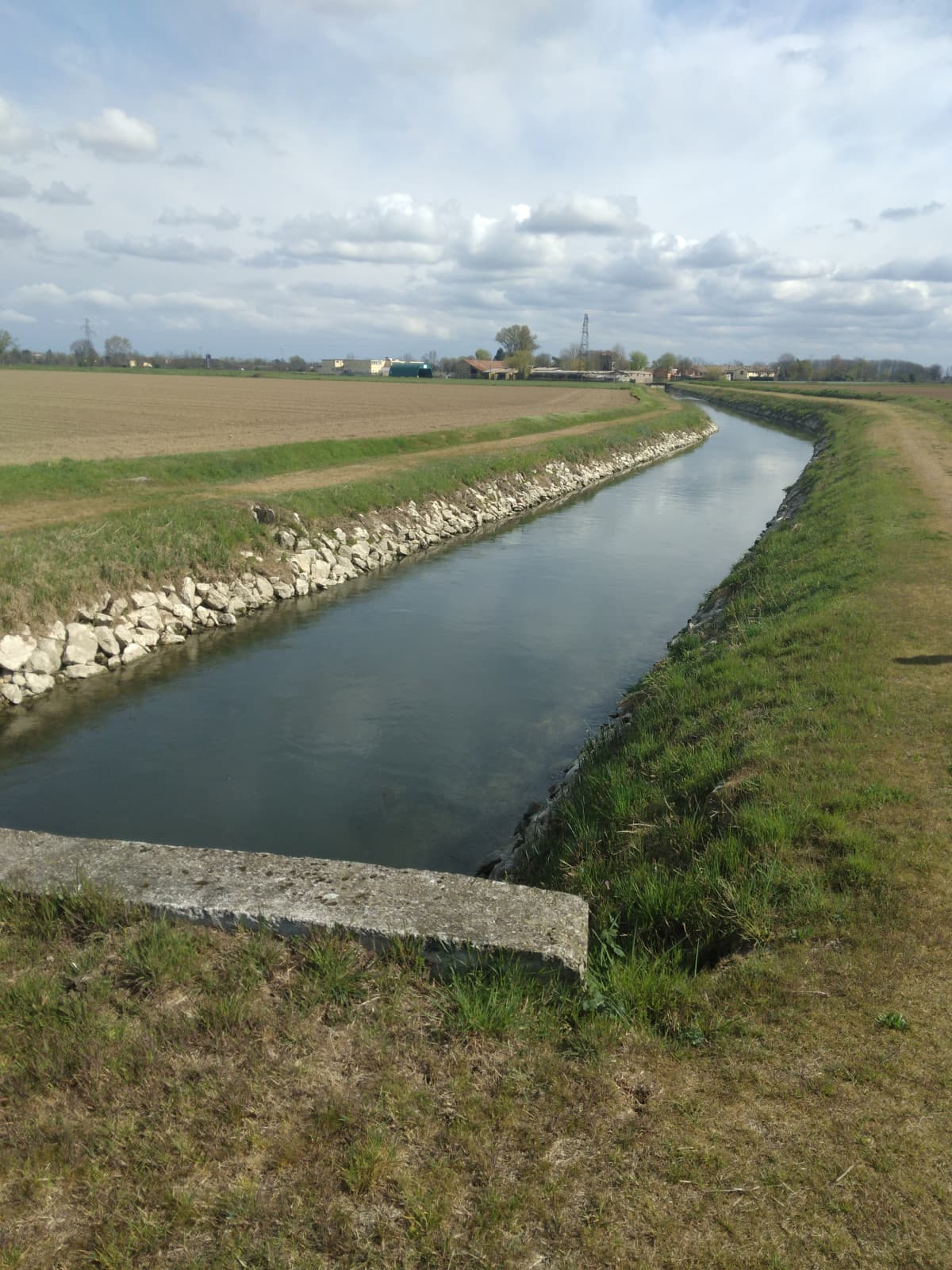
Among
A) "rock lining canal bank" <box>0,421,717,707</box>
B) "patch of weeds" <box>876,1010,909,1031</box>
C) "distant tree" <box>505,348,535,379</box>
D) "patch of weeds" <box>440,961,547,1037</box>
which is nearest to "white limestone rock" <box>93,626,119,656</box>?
"rock lining canal bank" <box>0,421,717,707</box>

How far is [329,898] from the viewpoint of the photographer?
4.95m

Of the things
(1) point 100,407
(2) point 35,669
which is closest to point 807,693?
(2) point 35,669

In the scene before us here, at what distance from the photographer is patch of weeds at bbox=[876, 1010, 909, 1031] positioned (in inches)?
165

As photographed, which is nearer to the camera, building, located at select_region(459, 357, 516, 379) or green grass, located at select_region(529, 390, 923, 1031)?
green grass, located at select_region(529, 390, 923, 1031)

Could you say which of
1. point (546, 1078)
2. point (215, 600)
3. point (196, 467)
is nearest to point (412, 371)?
point (196, 467)

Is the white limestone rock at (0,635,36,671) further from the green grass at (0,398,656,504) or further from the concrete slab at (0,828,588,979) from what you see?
the green grass at (0,398,656,504)

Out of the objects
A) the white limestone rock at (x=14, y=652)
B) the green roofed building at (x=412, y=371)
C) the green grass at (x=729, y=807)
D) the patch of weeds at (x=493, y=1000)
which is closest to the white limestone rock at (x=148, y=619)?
the white limestone rock at (x=14, y=652)

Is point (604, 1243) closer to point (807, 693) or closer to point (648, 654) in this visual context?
point (807, 693)

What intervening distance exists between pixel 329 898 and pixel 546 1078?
170 centimetres

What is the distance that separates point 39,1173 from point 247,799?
6735 mm

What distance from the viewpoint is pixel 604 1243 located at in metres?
3.09

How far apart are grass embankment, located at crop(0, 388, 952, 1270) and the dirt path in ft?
53.2

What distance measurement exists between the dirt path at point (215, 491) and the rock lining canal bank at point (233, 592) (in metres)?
2.53

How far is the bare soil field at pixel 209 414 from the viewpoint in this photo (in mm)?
32594
